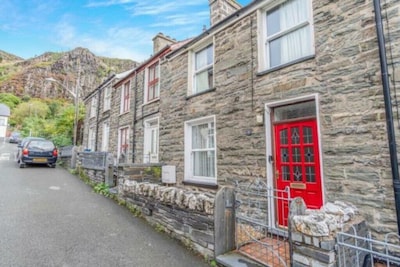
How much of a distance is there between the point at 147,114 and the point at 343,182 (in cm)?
820

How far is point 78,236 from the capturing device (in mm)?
→ 4414

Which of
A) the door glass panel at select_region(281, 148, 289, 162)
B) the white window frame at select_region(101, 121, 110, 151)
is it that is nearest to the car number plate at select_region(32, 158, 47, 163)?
the white window frame at select_region(101, 121, 110, 151)

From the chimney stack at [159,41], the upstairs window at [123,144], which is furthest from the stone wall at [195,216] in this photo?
the chimney stack at [159,41]

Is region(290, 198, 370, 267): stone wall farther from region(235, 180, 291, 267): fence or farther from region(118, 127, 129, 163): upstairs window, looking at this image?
region(118, 127, 129, 163): upstairs window

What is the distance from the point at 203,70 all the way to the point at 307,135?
A: 13.5 feet

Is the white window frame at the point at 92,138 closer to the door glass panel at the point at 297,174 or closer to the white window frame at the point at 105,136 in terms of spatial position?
the white window frame at the point at 105,136

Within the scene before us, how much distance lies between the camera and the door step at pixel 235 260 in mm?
3185

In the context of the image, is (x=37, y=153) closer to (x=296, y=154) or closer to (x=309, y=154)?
(x=296, y=154)

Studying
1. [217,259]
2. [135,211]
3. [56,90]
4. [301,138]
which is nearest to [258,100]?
[301,138]

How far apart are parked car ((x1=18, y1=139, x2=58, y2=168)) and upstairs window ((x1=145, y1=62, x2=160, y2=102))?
25.4ft

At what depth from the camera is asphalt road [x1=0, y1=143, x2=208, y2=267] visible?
3.51 metres

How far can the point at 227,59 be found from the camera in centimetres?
649

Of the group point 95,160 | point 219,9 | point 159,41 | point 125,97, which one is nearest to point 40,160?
point 95,160

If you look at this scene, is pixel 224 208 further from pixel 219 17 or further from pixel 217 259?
pixel 219 17
